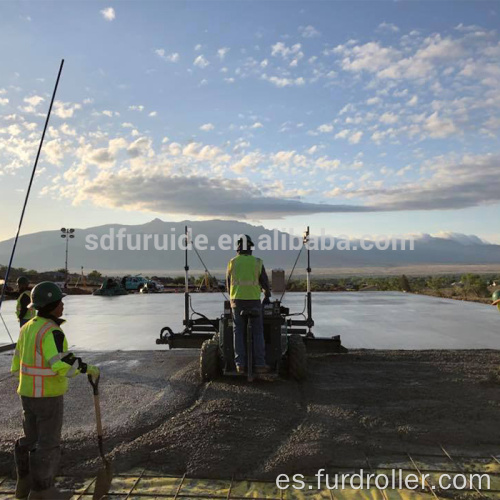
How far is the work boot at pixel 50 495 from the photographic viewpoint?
12.0ft

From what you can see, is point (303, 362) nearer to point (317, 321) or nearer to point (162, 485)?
point (162, 485)

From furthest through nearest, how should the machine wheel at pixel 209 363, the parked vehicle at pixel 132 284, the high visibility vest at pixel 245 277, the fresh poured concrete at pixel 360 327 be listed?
1. the parked vehicle at pixel 132 284
2. the fresh poured concrete at pixel 360 327
3. the machine wheel at pixel 209 363
4. the high visibility vest at pixel 245 277

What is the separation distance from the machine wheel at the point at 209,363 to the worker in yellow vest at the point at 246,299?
0.52m

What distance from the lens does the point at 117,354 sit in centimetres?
988

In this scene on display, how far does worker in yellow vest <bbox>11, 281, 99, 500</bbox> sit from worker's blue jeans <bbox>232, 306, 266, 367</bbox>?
3118 millimetres

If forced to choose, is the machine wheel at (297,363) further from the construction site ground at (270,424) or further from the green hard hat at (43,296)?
the green hard hat at (43,296)

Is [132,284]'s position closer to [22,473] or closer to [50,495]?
[22,473]

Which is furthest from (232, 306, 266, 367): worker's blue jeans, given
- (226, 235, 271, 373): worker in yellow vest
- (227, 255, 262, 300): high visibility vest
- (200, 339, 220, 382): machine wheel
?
(200, 339, 220, 382): machine wheel

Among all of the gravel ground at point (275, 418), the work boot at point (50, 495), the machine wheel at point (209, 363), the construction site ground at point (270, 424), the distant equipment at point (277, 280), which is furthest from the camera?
the distant equipment at point (277, 280)

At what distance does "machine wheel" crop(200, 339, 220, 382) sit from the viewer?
7191mm

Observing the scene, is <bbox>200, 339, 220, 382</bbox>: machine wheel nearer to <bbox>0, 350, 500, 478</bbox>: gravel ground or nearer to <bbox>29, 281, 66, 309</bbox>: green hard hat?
<bbox>0, 350, 500, 478</bbox>: gravel ground

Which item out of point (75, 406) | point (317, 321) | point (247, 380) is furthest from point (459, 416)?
point (317, 321)

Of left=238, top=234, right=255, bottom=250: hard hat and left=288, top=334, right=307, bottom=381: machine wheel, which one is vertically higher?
left=238, top=234, right=255, bottom=250: hard hat

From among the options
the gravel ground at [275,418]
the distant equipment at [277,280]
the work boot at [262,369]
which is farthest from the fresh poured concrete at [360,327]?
the work boot at [262,369]
